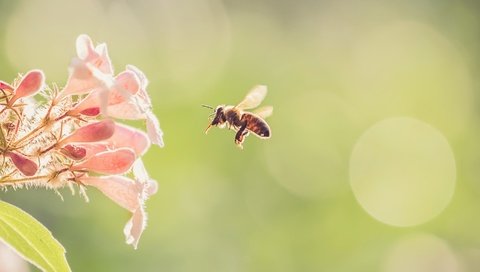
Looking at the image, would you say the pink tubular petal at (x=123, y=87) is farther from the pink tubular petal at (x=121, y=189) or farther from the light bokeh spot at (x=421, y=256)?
the light bokeh spot at (x=421, y=256)

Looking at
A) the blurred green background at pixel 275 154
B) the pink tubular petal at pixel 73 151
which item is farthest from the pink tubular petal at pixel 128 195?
the blurred green background at pixel 275 154

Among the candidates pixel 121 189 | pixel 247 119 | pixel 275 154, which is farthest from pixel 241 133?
pixel 275 154

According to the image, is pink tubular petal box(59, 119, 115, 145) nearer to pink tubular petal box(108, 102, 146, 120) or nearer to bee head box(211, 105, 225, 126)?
pink tubular petal box(108, 102, 146, 120)

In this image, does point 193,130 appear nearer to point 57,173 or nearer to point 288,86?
point 288,86

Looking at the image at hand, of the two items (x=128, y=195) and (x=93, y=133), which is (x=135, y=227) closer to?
(x=128, y=195)

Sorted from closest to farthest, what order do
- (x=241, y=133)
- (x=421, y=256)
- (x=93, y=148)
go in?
(x=93, y=148) < (x=241, y=133) < (x=421, y=256)

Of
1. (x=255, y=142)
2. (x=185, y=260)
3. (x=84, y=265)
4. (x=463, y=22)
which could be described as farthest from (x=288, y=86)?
(x=463, y=22)
